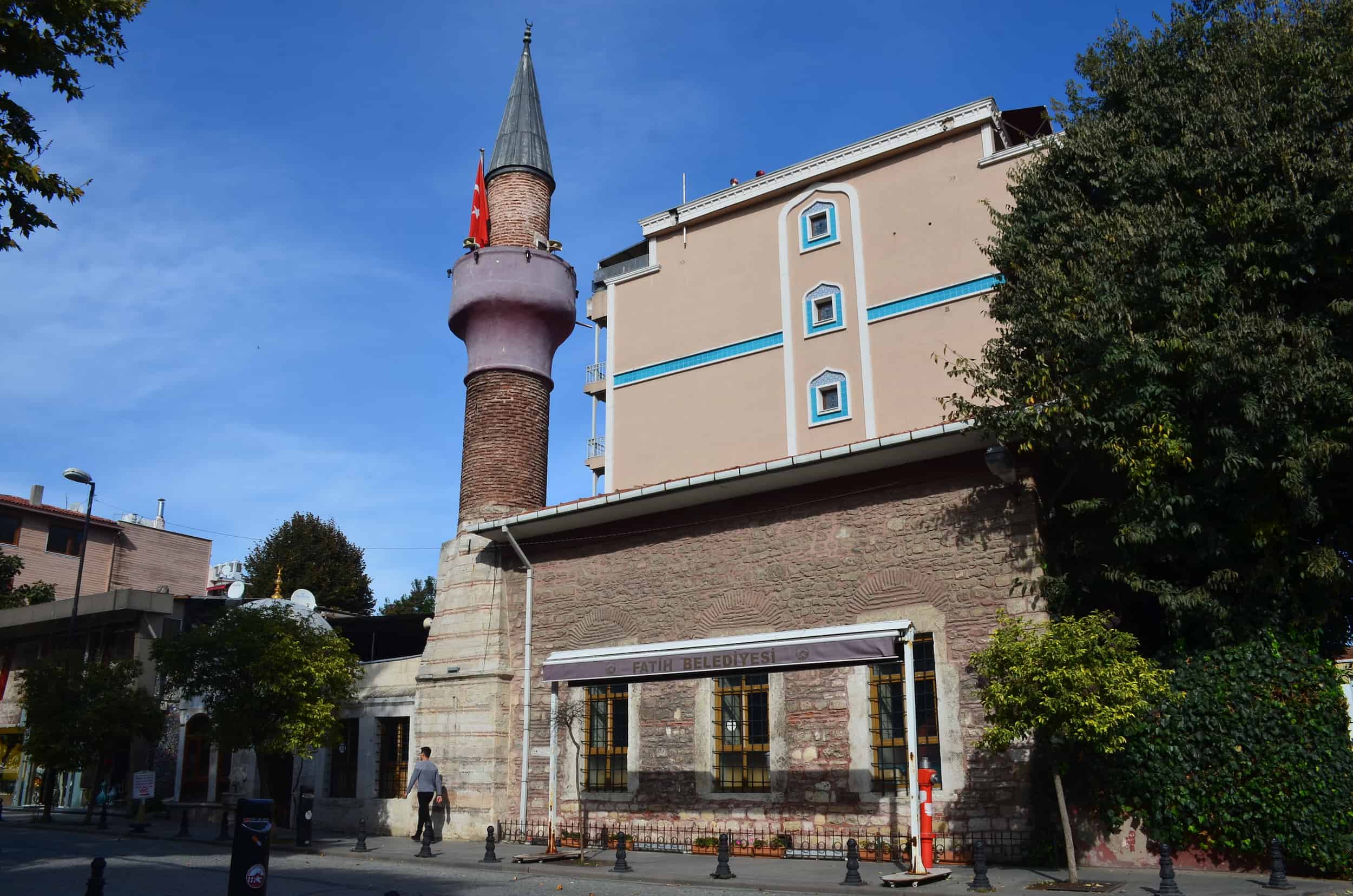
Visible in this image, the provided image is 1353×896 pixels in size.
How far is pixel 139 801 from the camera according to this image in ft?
74.5

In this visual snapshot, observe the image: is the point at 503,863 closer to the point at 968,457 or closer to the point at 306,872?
Answer: the point at 306,872

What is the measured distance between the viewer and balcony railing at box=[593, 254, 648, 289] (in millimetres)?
31719

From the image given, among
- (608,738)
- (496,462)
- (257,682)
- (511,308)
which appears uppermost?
(511,308)

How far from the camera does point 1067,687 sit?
9.93 meters

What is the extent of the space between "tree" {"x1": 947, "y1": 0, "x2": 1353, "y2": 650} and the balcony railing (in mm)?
19603

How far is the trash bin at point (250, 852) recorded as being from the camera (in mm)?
7805

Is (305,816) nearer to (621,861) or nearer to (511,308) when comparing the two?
(621,861)

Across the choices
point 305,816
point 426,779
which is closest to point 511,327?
point 426,779

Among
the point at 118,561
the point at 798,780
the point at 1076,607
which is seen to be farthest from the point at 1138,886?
the point at 118,561

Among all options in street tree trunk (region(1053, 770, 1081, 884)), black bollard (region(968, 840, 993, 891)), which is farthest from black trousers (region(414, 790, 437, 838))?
street tree trunk (region(1053, 770, 1081, 884))

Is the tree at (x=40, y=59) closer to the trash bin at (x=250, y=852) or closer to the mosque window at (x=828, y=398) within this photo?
the trash bin at (x=250, y=852)

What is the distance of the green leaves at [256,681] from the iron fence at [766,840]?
365 cm

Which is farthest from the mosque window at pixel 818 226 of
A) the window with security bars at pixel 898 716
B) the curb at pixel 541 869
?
the curb at pixel 541 869

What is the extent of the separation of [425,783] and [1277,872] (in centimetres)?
1190
